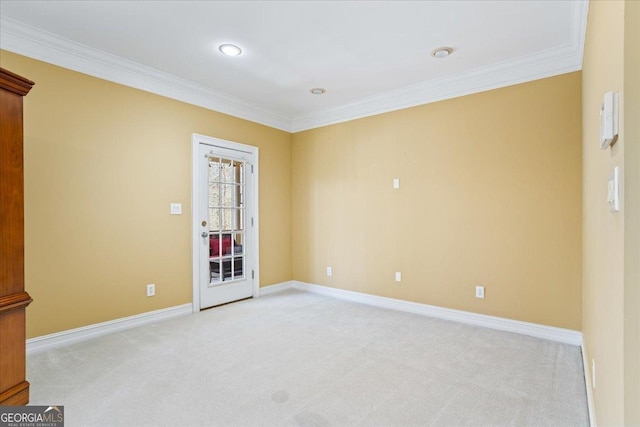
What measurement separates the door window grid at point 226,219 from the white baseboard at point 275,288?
17.6 inches

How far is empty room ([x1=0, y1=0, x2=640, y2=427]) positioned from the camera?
6.25 feet

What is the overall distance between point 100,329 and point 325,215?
2967 mm

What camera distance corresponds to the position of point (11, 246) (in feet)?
5.20

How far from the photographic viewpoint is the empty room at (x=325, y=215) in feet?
6.25

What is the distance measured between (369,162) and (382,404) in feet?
9.85

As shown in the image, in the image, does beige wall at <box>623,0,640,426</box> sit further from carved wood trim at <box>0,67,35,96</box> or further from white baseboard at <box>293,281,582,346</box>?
white baseboard at <box>293,281,582,346</box>

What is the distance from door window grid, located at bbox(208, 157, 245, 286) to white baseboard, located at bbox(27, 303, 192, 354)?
60cm

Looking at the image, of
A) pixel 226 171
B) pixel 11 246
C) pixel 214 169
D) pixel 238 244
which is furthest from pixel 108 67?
pixel 238 244

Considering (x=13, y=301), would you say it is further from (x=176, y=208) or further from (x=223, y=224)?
(x=223, y=224)

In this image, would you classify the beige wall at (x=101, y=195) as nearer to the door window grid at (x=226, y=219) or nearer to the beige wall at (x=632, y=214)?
the door window grid at (x=226, y=219)

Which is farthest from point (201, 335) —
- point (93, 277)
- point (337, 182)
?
point (337, 182)

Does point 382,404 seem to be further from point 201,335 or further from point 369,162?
point 369,162

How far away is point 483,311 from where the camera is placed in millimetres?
3459
